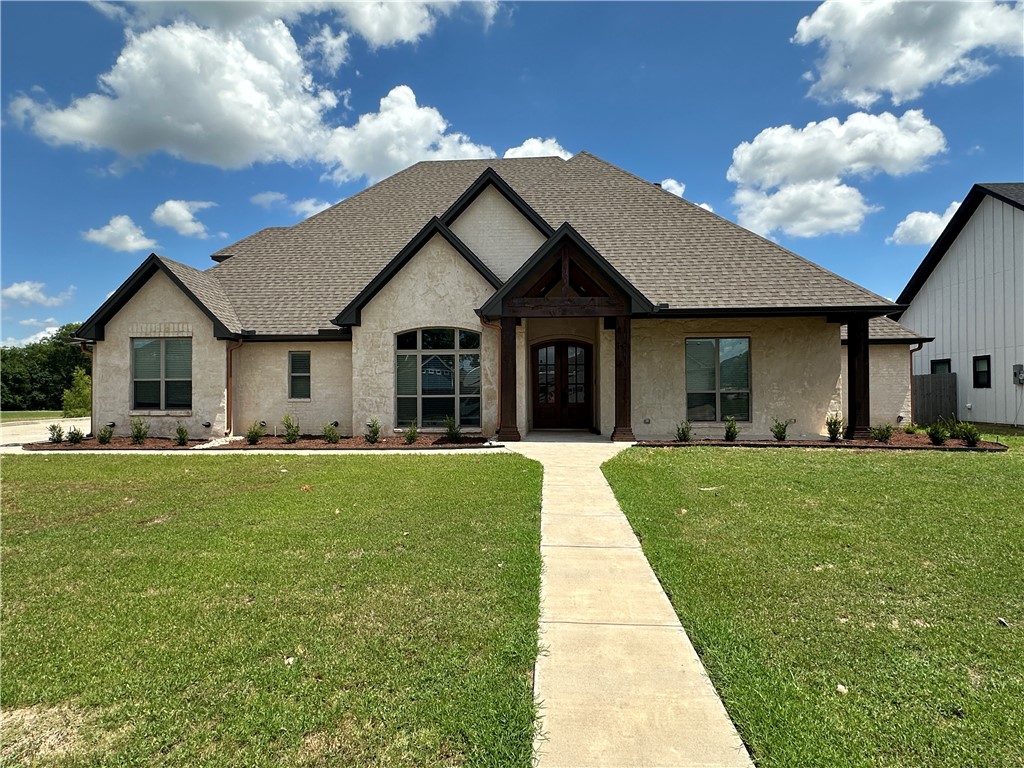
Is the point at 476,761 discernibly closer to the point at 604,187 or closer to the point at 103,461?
the point at 103,461

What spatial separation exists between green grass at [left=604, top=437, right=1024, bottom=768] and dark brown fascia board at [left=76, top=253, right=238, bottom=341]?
11946mm

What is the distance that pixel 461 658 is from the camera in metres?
3.11

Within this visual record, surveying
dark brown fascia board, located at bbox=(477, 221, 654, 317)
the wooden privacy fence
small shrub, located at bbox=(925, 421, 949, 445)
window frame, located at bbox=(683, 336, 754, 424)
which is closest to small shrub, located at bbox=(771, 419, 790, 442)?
window frame, located at bbox=(683, 336, 754, 424)

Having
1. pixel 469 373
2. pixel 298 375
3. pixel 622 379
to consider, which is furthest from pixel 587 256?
pixel 298 375

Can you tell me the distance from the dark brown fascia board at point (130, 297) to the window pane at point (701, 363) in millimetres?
12637

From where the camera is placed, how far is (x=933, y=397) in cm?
2019

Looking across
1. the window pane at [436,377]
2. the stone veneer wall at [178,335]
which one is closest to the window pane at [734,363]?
the window pane at [436,377]

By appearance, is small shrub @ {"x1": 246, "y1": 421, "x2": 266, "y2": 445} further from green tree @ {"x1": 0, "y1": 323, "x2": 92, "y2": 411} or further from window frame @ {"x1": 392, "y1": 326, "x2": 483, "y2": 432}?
green tree @ {"x1": 0, "y1": 323, "x2": 92, "y2": 411}

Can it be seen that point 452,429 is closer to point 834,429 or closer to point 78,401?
point 834,429

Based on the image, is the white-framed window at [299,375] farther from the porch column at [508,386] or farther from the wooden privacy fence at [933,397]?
the wooden privacy fence at [933,397]

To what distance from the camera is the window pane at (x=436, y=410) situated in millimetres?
14062

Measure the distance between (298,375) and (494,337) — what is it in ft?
19.7

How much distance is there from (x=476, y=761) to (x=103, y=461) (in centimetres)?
1185

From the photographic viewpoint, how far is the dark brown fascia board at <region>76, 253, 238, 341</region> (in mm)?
13758
